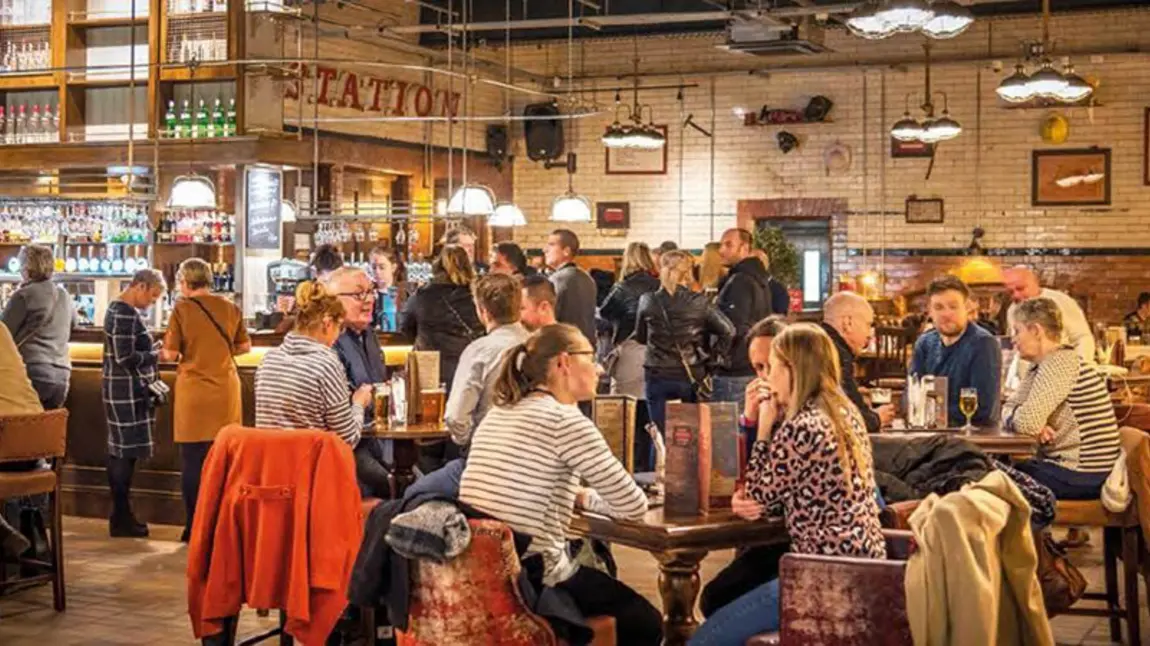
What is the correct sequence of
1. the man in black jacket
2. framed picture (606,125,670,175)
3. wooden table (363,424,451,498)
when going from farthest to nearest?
framed picture (606,125,670,175) < the man in black jacket < wooden table (363,424,451,498)

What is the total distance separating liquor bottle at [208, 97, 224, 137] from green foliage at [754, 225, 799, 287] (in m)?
6.51

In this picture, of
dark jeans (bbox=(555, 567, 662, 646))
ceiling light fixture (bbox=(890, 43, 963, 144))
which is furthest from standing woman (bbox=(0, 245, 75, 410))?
ceiling light fixture (bbox=(890, 43, 963, 144))

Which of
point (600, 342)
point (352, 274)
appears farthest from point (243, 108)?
point (352, 274)

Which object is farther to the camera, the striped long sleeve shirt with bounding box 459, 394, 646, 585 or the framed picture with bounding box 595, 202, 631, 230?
the framed picture with bounding box 595, 202, 631, 230

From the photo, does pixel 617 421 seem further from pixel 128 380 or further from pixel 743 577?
pixel 128 380

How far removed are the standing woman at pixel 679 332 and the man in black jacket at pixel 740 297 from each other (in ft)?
0.44

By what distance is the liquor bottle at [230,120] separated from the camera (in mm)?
Answer: 12438

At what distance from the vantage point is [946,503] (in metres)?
4.00

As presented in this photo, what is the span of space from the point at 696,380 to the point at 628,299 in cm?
84

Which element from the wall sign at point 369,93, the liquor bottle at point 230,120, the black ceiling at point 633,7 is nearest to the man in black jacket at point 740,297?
the liquor bottle at point 230,120

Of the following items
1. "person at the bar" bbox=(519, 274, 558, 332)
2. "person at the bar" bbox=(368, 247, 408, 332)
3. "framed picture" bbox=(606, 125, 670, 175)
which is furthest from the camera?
"framed picture" bbox=(606, 125, 670, 175)

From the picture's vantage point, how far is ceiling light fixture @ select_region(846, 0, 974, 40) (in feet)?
29.7

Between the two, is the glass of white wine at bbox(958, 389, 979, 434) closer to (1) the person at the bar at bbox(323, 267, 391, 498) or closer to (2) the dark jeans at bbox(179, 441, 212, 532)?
(1) the person at the bar at bbox(323, 267, 391, 498)

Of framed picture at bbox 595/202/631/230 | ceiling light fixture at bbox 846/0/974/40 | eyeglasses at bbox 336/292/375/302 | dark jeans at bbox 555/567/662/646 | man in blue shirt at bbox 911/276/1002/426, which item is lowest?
dark jeans at bbox 555/567/662/646
